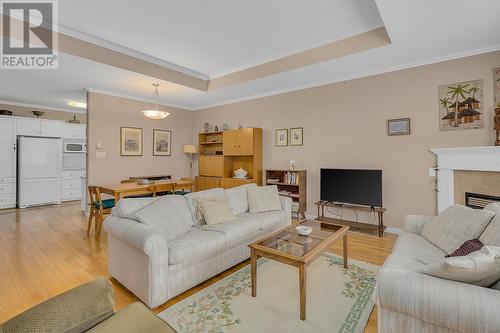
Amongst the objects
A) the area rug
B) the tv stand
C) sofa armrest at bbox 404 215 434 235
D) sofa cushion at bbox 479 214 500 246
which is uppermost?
sofa cushion at bbox 479 214 500 246

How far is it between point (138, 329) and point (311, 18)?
3.43 m

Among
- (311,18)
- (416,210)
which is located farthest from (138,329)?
(416,210)

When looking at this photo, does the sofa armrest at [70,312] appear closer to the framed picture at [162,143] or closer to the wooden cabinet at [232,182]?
the wooden cabinet at [232,182]

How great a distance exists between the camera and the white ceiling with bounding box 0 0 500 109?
2.71 m

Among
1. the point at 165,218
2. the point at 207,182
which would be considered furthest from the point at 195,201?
the point at 207,182

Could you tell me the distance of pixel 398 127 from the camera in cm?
396

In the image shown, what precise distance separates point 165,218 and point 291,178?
120 inches

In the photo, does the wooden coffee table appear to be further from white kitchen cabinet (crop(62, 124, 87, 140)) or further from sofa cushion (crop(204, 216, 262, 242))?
white kitchen cabinet (crop(62, 124, 87, 140))

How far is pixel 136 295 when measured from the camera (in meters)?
2.21

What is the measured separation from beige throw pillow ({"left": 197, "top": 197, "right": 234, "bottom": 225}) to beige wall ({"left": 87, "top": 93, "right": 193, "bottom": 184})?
350 centimetres

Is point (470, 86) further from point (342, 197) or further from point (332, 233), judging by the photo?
point (332, 233)

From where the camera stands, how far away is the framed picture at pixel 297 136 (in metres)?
5.07

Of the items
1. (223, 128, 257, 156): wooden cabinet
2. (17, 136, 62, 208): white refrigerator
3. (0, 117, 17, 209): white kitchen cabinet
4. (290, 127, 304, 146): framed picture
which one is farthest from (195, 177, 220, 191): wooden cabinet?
(0, 117, 17, 209): white kitchen cabinet

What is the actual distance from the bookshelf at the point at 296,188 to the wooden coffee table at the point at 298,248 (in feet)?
6.55
